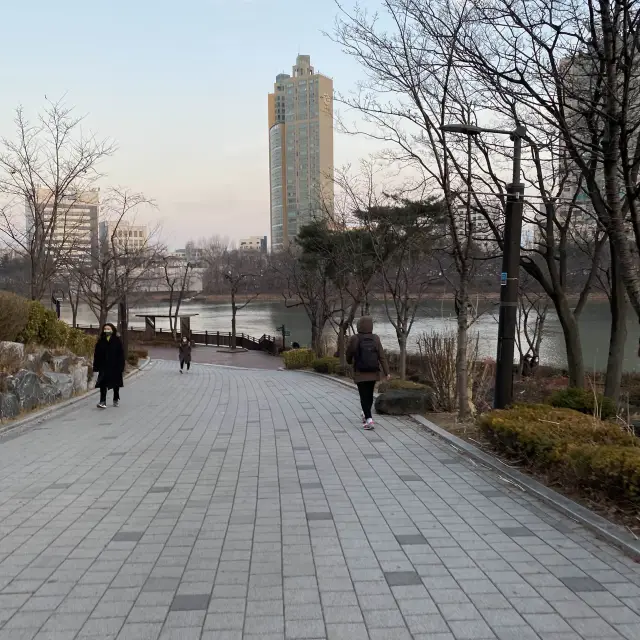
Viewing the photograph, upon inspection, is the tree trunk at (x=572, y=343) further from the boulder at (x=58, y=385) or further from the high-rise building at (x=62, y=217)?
the high-rise building at (x=62, y=217)

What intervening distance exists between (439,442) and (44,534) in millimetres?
4549

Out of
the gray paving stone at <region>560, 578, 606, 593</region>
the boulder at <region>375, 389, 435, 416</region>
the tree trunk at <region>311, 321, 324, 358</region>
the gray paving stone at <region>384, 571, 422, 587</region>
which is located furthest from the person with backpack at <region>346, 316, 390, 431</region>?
the tree trunk at <region>311, 321, 324, 358</region>

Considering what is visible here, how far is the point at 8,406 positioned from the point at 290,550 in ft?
22.0

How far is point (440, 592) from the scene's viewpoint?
3201 mm

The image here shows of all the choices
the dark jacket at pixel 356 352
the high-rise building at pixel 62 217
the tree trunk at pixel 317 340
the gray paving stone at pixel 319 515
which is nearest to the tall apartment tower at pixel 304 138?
the dark jacket at pixel 356 352

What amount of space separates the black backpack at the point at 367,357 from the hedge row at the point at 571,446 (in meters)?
1.90

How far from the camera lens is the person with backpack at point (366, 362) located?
316 inches

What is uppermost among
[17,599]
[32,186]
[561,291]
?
[32,186]

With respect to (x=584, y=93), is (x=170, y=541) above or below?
below

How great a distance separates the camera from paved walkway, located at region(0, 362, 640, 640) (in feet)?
9.53

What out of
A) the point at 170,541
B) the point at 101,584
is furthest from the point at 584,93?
the point at 101,584

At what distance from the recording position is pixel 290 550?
12.5 ft

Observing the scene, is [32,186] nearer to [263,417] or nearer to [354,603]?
[263,417]

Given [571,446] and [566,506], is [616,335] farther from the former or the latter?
[566,506]
